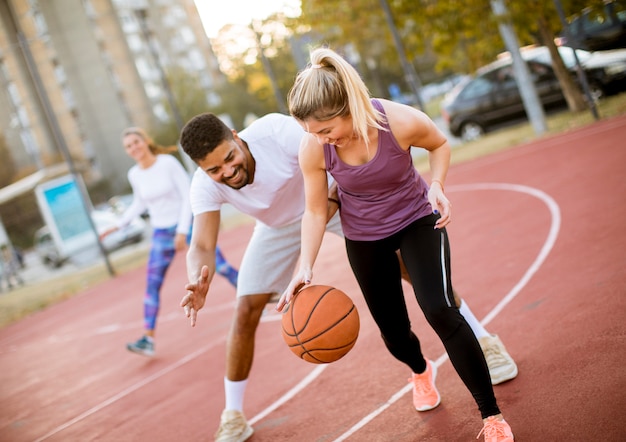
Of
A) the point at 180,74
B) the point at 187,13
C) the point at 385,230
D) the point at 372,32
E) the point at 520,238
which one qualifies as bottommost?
the point at 520,238

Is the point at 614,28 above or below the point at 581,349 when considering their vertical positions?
above

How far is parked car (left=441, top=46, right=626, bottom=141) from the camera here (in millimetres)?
14164

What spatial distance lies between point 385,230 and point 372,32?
19.9 meters

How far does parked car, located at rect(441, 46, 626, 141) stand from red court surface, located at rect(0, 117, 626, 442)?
12.1 ft

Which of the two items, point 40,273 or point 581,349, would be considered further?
point 40,273

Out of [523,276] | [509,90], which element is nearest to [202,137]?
[523,276]

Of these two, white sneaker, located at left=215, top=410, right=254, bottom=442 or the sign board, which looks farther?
the sign board

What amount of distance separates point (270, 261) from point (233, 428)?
108cm

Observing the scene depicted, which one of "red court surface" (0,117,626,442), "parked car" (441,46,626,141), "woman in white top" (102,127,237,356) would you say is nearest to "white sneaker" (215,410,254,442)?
"red court surface" (0,117,626,442)

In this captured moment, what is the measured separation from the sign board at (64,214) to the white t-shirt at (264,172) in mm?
18234

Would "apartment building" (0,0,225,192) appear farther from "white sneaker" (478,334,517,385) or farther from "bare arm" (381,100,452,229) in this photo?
"bare arm" (381,100,452,229)

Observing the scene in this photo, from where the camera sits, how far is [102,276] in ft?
58.7

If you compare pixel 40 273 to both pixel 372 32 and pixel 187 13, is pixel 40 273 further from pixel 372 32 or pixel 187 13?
pixel 187 13

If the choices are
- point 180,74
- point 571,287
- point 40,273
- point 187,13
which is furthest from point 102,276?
point 187,13
